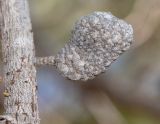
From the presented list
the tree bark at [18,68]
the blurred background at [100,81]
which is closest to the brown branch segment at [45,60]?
the tree bark at [18,68]

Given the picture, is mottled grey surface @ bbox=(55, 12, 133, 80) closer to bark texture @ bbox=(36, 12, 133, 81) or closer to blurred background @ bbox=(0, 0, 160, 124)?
bark texture @ bbox=(36, 12, 133, 81)

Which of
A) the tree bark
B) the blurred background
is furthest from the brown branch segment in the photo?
the blurred background

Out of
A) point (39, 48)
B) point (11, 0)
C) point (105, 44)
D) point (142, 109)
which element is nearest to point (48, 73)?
point (39, 48)

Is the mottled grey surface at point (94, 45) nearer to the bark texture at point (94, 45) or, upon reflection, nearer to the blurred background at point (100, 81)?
the bark texture at point (94, 45)

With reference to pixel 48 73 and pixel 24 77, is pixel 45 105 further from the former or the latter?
pixel 24 77

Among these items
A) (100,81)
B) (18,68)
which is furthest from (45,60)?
(100,81)
